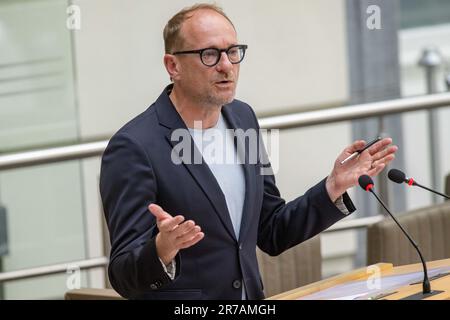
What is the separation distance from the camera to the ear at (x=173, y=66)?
2.96 m

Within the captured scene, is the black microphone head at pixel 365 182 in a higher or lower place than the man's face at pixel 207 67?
lower

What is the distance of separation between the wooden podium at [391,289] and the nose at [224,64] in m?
0.54

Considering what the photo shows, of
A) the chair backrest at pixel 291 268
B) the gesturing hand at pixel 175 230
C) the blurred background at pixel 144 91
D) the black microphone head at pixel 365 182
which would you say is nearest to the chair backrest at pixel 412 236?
the chair backrest at pixel 291 268

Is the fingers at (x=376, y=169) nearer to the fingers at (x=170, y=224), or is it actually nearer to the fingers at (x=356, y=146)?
the fingers at (x=356, y=146)

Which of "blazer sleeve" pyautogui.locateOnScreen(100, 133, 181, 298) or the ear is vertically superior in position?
the ear

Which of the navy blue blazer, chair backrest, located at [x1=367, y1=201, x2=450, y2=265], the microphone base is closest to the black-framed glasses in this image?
the navy blue blazer

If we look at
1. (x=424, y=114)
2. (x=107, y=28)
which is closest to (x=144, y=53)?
(x=107, y=28)

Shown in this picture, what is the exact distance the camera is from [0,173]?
515 cm

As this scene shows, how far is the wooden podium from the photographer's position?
265 cm

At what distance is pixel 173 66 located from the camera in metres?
2.98

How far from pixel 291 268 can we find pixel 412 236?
16.2 inches

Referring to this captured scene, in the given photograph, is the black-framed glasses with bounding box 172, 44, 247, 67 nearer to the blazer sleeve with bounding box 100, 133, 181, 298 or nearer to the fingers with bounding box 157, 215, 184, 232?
the blazer sleeve with bounding box 100, 133, 181, 298

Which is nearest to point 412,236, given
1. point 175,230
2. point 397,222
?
point 397,222
